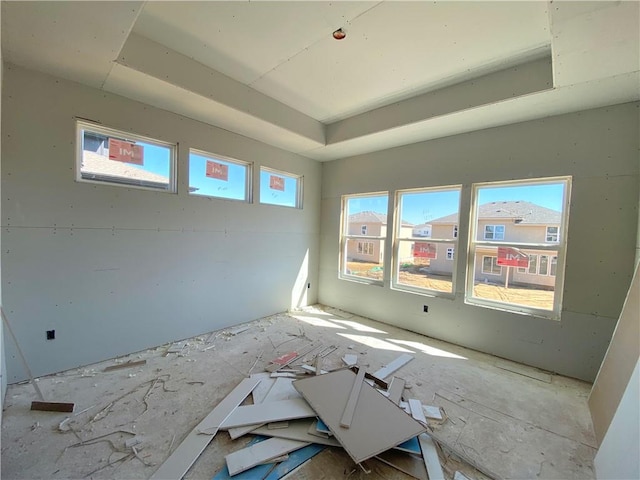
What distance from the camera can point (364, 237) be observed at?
4.64 meters

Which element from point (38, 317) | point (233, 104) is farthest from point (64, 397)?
point (233, 104)

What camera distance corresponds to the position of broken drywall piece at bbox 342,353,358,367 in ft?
9.55

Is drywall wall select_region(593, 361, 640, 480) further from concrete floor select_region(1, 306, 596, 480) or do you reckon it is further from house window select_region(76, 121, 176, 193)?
house window select_region(76, 121, 176, 193)

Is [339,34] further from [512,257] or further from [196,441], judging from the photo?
[196,441]

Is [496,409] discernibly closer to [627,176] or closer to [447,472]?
[447,472]

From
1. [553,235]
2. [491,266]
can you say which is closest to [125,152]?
[491,266]

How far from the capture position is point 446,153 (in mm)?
3605

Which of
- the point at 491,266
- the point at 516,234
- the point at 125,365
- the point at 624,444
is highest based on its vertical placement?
the point at 516,234

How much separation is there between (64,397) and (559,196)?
524 cm

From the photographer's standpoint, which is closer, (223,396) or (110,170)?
(223,396)

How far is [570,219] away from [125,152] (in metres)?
4.95

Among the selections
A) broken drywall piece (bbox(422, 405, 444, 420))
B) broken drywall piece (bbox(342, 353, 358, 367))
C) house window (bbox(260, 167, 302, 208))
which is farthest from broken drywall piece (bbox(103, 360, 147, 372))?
broken drywall piece (bbox(422, 405, 444, 420))

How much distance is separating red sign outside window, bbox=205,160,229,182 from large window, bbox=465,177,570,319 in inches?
136

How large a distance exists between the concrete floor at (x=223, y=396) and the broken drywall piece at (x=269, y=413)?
0.13 metres
